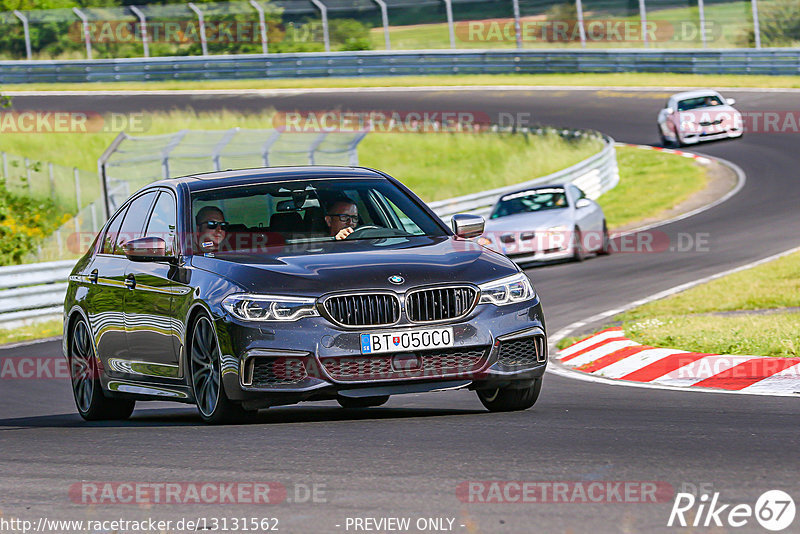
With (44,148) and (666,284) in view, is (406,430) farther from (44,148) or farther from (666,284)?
(44,148)

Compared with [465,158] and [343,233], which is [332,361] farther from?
[465,158]

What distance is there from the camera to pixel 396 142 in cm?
4038

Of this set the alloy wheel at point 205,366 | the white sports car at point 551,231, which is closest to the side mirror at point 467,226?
the alloy wheel at point 205,366

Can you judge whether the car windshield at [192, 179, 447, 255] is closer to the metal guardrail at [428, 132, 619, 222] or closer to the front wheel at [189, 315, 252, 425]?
the front wheel at [189, 315, 252, 425]

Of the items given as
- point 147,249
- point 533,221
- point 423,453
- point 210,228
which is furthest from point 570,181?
point 423,453

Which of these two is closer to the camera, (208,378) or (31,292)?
(208,378)

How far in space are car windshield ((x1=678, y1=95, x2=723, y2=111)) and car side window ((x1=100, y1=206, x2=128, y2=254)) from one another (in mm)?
27723

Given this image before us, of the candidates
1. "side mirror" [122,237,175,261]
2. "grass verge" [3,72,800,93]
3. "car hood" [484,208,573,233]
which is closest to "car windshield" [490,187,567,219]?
"car hood" [484,208,573,233]

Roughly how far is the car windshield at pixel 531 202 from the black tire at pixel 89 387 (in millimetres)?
12681

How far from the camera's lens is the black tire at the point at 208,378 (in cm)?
785

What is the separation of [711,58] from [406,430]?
42.5m

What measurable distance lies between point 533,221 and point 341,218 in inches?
510

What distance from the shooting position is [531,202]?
22312mm

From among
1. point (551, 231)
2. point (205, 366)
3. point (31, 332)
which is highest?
point (205, 366)
